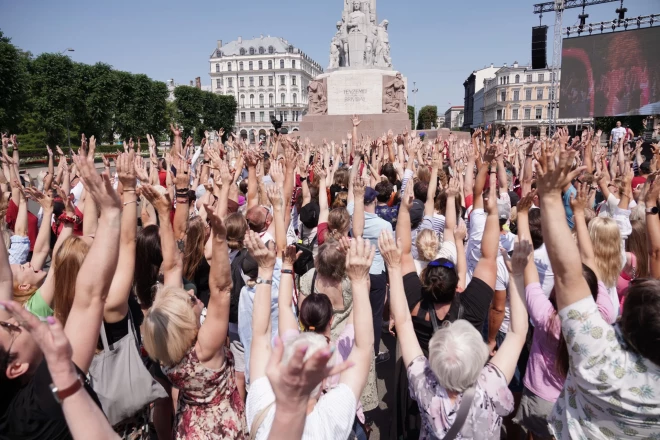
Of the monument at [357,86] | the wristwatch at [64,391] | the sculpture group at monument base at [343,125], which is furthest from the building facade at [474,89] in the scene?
the wristwatch at [64,391]

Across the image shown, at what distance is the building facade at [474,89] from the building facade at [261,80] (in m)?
41.4

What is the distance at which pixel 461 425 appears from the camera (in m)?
1.92

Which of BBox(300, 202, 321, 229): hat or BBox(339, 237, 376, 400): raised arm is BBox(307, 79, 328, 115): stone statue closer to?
BBox(300, 202, 321, 229): hat

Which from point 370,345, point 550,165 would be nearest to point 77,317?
point 370,345

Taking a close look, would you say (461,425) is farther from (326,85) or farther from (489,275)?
(326,85)

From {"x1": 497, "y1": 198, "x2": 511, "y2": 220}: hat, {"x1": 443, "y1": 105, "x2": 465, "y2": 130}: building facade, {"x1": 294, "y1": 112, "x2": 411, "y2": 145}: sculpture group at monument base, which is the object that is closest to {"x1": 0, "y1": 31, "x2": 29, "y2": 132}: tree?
{"x1": 294, "y1": 112, "x2": 411, "y2": 145}: sculpture group at monument base

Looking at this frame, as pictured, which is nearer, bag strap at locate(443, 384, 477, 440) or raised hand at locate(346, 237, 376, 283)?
bag strap at locate(443, 384, 477, 440)

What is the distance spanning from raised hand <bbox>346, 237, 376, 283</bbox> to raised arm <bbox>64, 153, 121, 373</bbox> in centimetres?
111

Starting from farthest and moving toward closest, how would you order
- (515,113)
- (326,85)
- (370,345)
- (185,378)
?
(515,113) → (326,85) → (185,378) → (370,345)

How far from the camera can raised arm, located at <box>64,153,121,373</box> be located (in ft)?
6.19

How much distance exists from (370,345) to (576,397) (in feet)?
3.00

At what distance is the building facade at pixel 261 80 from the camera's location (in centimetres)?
9919

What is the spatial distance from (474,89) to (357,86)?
335 feet

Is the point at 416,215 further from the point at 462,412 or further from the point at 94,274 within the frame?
the point at 94,274
